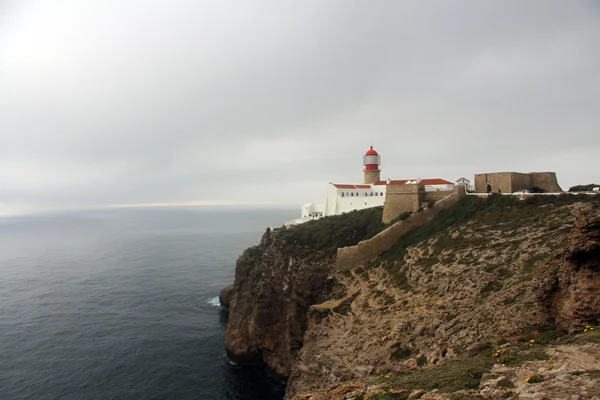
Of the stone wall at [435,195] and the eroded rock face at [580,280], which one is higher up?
the stone wall at [435,195]

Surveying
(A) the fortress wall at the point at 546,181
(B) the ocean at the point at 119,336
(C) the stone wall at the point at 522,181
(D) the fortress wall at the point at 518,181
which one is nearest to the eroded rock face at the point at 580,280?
(D) the fortress wall at the point at 518,181

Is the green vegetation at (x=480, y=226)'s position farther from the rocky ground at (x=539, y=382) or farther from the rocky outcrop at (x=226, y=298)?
the rocky outcrop at (x=226, y=298)

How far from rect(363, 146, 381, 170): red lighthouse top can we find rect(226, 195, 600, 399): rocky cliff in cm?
1869

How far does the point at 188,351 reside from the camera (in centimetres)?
3997

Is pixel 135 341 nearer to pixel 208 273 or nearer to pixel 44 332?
pixel 44 332

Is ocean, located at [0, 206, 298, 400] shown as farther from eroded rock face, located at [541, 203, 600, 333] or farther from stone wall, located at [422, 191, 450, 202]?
eroded rock face, located at [541, 203, 600, 333]

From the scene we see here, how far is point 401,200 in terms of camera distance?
134 ft

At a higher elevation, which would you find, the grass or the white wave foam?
the grass

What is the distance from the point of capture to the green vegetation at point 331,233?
40.3 metres

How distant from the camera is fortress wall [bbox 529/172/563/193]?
37094mm

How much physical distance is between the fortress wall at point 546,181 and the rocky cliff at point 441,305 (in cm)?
839

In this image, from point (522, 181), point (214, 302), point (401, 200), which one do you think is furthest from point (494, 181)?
point (214, 302)

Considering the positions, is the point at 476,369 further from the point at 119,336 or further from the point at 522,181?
the point at 119,336

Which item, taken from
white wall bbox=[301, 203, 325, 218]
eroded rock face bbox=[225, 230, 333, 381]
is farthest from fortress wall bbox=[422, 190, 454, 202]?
white wall bbox=[301, 203, 325, 218]
